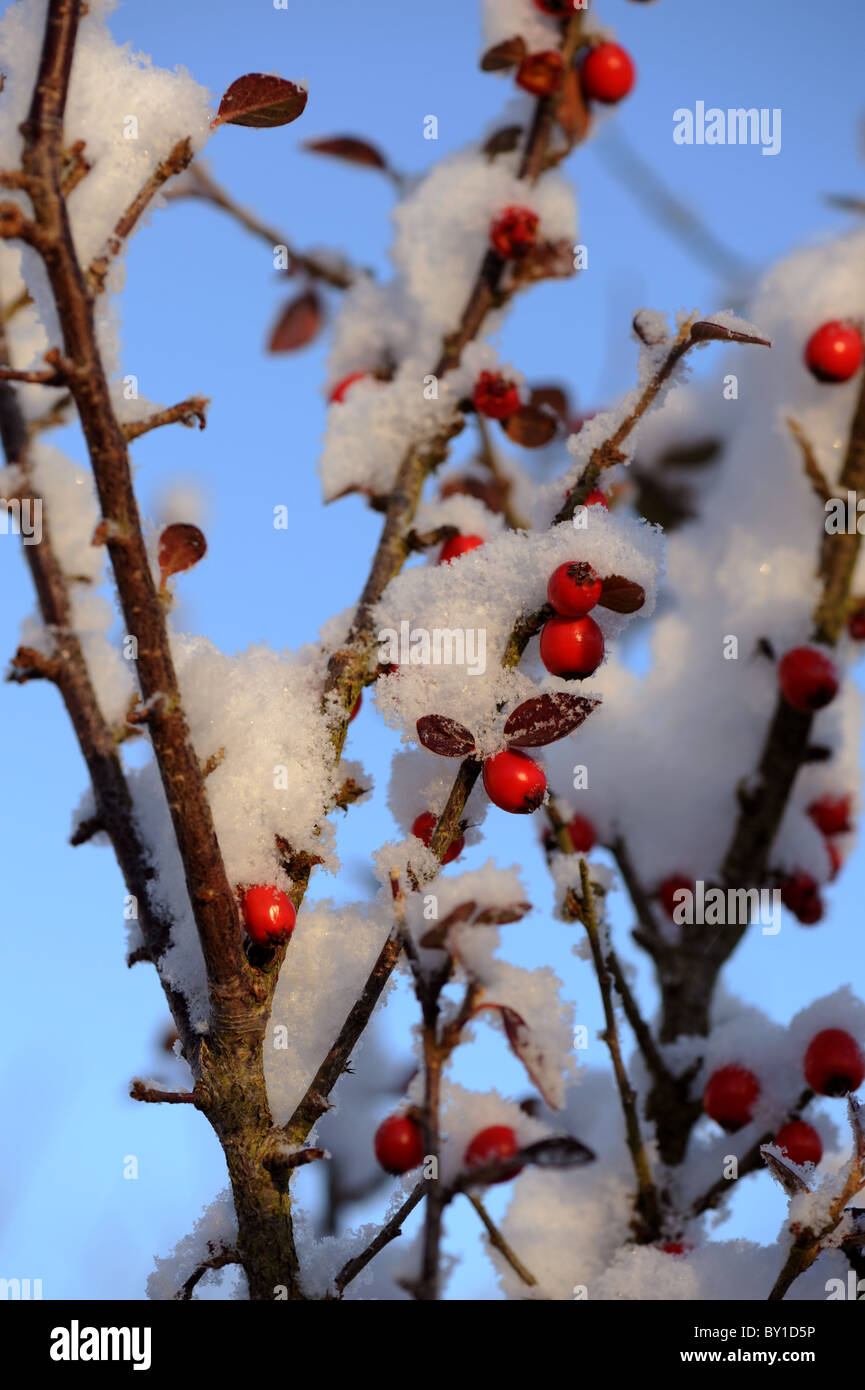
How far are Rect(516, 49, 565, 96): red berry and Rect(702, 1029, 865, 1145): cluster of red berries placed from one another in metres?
1.94

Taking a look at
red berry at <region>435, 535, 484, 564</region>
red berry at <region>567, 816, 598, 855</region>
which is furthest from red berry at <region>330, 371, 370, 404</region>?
red berry at <region>567, 816, 598, 855</region>

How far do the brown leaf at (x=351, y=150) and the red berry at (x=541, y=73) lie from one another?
416 mm

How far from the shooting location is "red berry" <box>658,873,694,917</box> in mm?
2525

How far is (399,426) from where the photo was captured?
6.55ft

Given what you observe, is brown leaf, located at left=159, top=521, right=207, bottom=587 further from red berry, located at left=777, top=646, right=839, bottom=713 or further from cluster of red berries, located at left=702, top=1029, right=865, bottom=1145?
red berry, located at left=777, top=646, right=839, bottom=713

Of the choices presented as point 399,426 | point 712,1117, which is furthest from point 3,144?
point 712,1117

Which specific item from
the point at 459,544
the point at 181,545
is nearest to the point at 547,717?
the point at 181,545

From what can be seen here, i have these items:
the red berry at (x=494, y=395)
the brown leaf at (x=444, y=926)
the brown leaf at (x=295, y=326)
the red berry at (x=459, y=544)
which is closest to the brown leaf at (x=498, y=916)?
the brown leaf at (x=444, y=926)

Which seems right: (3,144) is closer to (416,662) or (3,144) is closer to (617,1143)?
(416,662)

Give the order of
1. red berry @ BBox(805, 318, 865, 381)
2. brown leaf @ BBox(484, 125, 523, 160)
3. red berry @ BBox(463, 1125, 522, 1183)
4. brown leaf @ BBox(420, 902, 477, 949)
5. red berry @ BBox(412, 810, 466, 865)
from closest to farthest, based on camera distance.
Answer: brown leaf @ BBox(420, 902, 477, 949) < red berry @ BBox(412, 810, 466, 865) < red berry @ BBox(463, 1125, 522, 1183) < brown leaf @ BBox(484, 125, 523, 160) < red berry @ BBox(805, 318, 865, 381)

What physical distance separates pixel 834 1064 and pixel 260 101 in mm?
1564

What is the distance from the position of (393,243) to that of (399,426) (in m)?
0.62

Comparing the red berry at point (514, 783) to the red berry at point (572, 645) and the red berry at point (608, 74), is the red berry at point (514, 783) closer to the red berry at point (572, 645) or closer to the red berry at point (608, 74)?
the red berry at point (572, 645)
